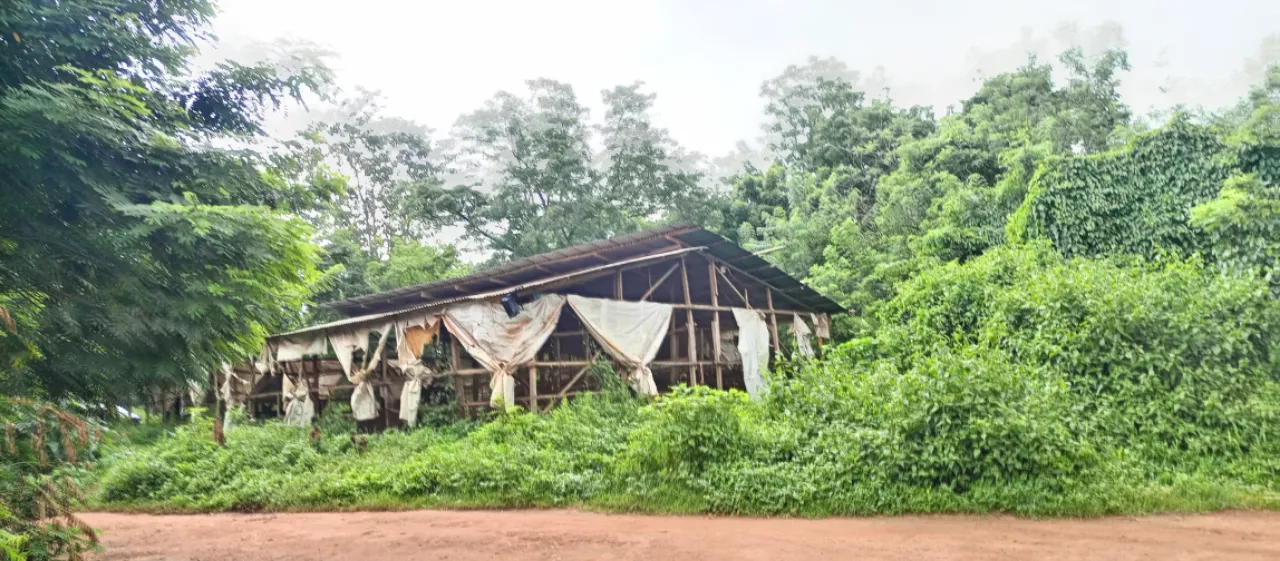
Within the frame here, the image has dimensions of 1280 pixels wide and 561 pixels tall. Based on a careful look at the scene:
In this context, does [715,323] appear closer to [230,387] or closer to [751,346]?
[751,346]

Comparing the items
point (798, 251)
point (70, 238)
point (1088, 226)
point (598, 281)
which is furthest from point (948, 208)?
point (70, 238)

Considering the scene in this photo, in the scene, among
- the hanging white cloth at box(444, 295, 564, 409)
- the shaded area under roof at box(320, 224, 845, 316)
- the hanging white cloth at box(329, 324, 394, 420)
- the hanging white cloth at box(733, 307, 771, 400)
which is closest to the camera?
the hanging white cloth at box(444, 295, 564, 409)

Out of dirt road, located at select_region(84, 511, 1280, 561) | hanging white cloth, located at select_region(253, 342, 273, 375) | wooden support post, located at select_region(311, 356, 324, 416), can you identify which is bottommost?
dirt road, located at select_region(84, 511, 1280, 561)

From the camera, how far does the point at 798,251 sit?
20.7m

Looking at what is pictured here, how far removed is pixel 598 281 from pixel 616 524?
8505mm

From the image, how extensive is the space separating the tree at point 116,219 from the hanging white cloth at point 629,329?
7568mm

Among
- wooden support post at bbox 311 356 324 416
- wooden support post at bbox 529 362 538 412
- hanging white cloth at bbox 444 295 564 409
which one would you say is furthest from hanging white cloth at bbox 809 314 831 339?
wooden support post at bbox 311 356 324 416

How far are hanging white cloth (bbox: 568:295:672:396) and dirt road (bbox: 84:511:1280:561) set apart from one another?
5558 mm

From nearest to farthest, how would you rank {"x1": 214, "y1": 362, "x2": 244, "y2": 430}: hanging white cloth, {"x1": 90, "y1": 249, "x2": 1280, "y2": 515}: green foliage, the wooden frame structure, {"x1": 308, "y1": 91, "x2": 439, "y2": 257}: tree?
{"x1": 90, "y1": 249, "x2": 1280, "y2": 515}: green foliage < the wooden frame structure < {"x1": 214, "y1": 362, "x2": 244, "y2": 430}: hanging white cloth < {"x1": 308, "y1": 91, "x2": 439, "y2": 257}: tree

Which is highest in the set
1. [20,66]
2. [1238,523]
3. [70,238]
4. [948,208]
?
[948,208]

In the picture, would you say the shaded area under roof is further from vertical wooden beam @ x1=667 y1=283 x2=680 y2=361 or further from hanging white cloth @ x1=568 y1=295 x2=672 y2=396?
vertical wooden beam @ x1=667 y1=283 x2=680 y2=361

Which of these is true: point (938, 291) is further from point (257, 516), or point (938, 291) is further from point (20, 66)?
point (20, 66)

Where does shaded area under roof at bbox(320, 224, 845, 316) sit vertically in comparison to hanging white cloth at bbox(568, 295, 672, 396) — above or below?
above

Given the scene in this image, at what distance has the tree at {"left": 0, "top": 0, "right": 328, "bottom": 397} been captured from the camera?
4012mm
